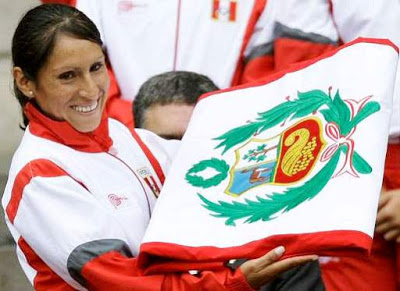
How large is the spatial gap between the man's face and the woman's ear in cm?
50

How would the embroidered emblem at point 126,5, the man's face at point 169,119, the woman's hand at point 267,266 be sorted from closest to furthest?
the woman's hand at point 267,266 → the man's face at point 169,119 → the embroidered emblem at point 126,5

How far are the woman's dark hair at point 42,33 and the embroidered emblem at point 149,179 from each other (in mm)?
307

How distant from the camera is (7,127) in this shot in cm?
445

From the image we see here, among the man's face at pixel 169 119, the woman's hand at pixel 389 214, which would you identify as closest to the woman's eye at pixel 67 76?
the man's face at pixel 169 119

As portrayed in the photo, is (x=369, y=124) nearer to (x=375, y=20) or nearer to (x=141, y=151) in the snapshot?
(x=141, y=151)

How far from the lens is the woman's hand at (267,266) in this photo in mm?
2346

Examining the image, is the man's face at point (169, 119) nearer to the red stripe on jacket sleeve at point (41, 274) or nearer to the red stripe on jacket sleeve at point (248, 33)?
the red stripe on jacket sleeve at point (248, 33)

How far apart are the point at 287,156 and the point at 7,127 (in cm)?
211

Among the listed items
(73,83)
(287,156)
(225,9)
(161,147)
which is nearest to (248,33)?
(225,9)

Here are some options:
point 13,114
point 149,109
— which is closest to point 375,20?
point 149,109

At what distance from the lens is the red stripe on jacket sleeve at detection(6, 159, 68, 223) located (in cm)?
261

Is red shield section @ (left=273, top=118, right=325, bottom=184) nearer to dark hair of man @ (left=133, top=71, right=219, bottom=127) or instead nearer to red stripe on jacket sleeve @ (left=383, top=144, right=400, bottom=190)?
red stripe on jacket sleeve @ (left=383, top=144, right=400, bottom=190)

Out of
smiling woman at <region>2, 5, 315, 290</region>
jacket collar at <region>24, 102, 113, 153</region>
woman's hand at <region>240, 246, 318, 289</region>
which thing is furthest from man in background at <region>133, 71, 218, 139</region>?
woman's hand at <region>240, 246, 318, 289</region>

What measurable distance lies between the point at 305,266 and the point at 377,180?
13.4 inches
